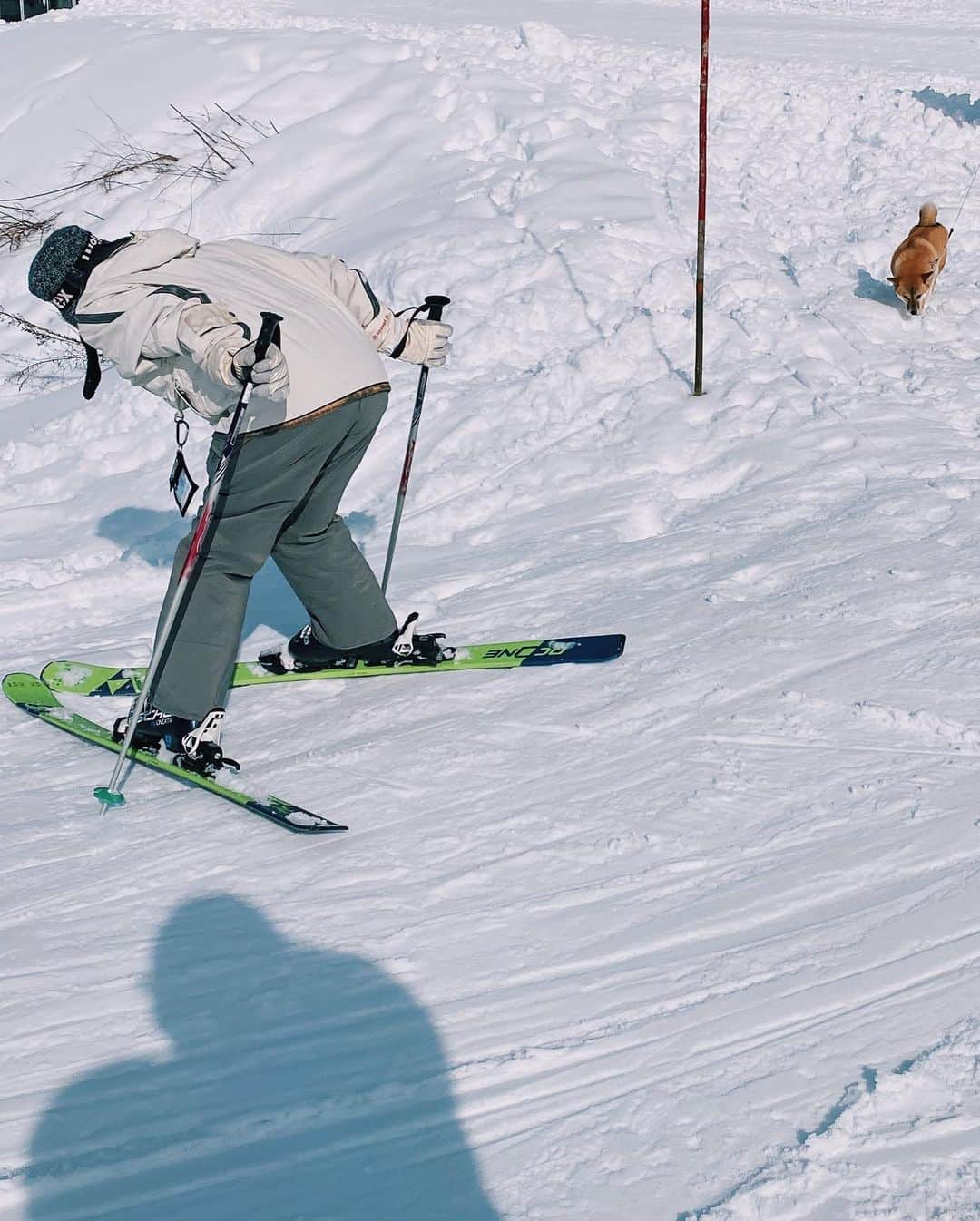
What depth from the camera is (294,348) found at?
3.81 metres

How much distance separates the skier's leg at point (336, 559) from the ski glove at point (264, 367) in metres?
0.39

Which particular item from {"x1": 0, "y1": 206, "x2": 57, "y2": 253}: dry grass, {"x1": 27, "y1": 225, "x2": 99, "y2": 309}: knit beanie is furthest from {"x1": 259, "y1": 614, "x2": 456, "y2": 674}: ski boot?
{"x1": 0, "y1": 206, "x2": 57, "y2": 253}: dry grass

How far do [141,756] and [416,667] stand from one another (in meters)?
1.02

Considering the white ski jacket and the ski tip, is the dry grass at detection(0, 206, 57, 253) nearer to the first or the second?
the white ski jacket

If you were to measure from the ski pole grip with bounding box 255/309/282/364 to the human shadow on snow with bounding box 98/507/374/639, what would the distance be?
6.12ft

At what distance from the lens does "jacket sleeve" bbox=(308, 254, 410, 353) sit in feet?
13.9

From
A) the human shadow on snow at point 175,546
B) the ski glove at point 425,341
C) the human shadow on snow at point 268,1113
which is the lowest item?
the human shadow on snow at point 268,1113

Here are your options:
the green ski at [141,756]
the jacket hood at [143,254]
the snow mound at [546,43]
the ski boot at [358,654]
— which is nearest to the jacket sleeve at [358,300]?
the jacket hood at [143,254]

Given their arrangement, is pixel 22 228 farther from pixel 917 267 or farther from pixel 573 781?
pixel 573 781

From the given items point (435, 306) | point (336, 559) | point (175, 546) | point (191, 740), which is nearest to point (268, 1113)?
point (191, 740)

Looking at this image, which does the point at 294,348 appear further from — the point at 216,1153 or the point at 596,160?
the point at 596,160

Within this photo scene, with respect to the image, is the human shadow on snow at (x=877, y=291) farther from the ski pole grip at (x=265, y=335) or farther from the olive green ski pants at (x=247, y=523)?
the ski pole grip at (x=265, y=335)

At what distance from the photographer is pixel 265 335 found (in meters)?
3.43

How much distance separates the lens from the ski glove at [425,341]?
443 centimetres
